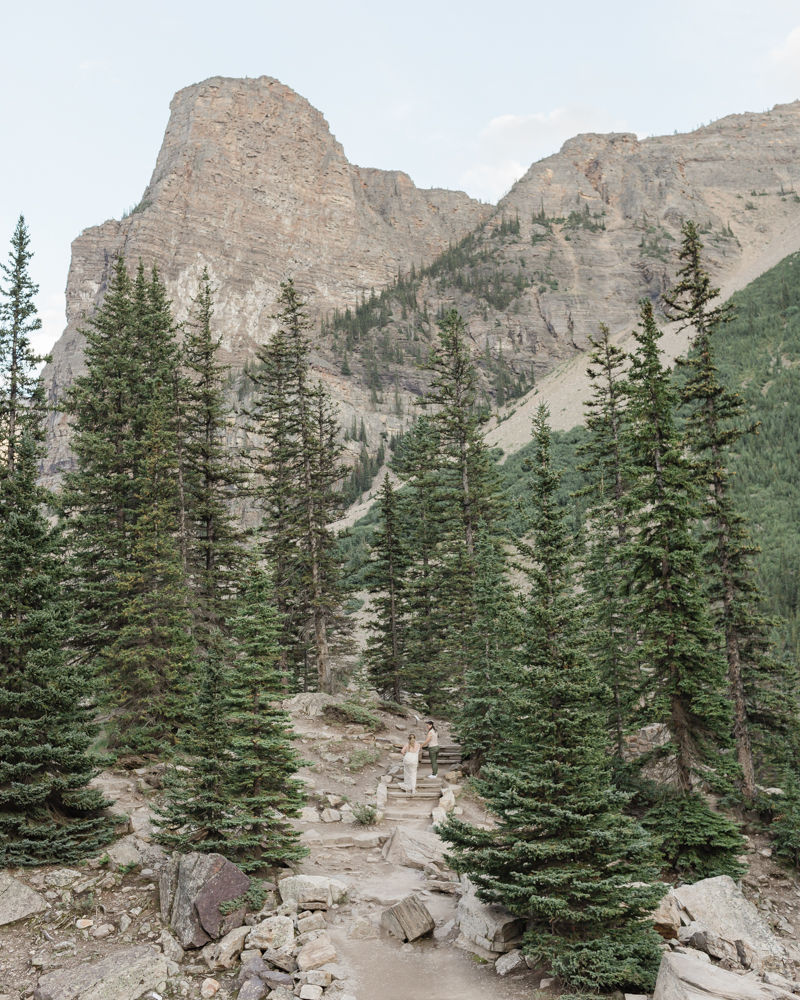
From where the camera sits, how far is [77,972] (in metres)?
8.85

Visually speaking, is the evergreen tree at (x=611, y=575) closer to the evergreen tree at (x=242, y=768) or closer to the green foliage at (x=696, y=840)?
the green foliage at (x=696, y=840)

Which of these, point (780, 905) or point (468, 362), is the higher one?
point (468, 362)

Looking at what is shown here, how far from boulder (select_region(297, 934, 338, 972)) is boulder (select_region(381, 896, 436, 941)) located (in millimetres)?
1222

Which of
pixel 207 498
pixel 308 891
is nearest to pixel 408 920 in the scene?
pixel 308 891

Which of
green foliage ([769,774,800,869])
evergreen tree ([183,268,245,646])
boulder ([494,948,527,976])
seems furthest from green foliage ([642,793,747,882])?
Result: evergreen tree ([183,268,245,646])

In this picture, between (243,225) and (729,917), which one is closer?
(729,917)

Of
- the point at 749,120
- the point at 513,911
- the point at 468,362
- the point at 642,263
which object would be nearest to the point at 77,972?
the point at 513,911

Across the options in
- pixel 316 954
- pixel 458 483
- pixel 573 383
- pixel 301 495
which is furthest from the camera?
pixel 573 383

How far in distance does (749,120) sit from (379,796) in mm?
233808

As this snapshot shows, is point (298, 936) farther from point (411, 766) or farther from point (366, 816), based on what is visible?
point (411, 766)

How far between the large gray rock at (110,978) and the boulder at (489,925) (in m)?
4.62

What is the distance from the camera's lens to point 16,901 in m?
10.1

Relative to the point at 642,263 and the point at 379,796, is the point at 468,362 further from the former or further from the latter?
the point at 642,263

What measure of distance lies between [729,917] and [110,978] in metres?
10.2
